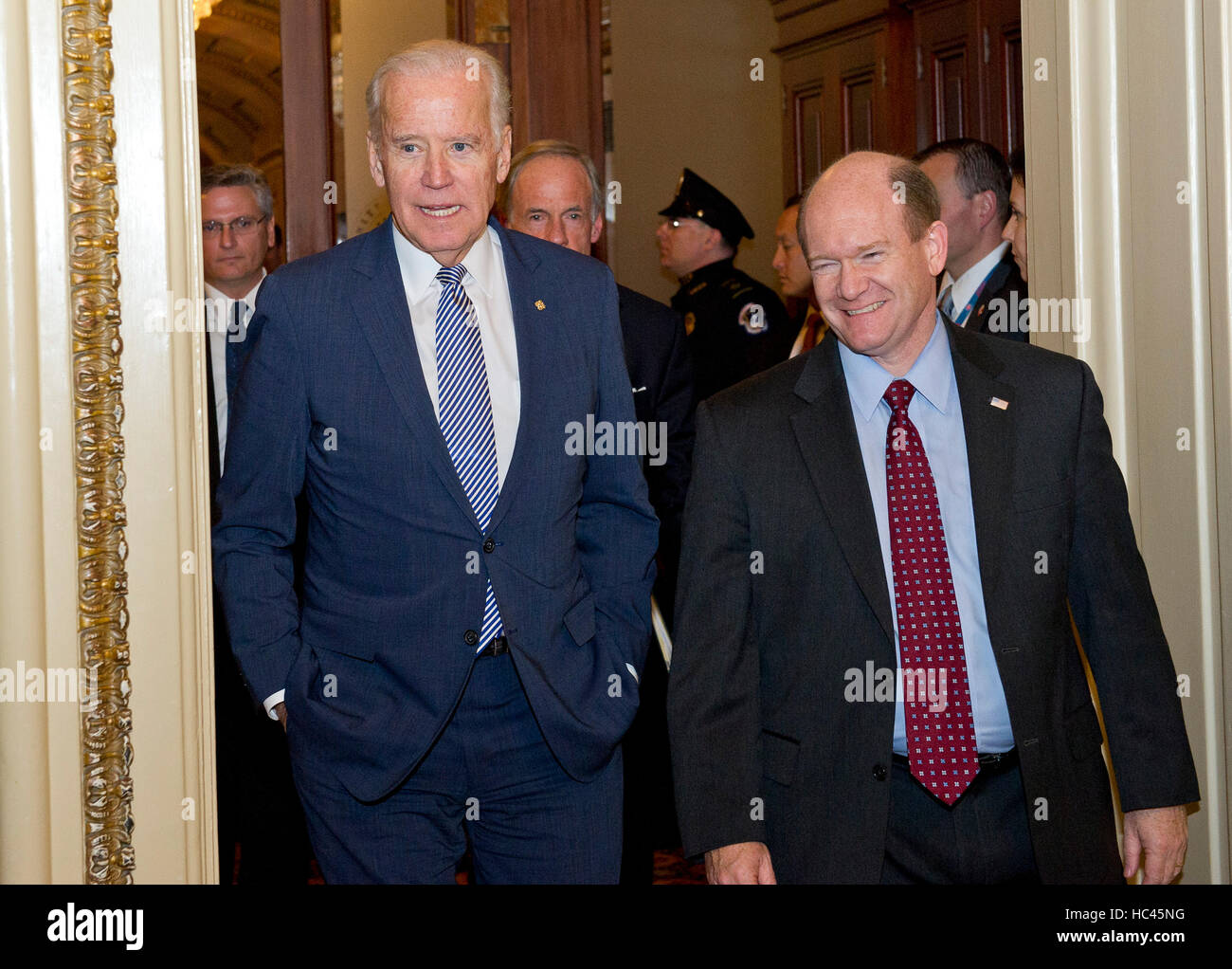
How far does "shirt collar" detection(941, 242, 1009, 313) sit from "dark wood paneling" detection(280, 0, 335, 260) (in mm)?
2303

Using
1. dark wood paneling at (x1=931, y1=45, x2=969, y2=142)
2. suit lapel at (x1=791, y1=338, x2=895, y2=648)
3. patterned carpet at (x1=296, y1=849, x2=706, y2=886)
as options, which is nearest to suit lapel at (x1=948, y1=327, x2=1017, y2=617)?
suit lapel at (x1=791, y1=338, x2=895, y2=648)

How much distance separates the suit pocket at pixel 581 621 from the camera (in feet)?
7.38

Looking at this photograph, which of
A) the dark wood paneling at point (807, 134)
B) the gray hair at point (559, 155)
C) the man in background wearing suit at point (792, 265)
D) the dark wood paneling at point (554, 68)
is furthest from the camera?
the dark wood paneling at point (807, 134)

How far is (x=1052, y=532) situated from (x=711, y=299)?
9.03 ft

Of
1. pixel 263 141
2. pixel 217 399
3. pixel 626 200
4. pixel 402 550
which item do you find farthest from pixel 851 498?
pixel 626 200

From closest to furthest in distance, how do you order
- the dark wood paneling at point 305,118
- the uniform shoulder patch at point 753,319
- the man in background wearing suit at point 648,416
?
the man in background wearing suit at point 648,416
the uniform shoulder patch at point 753,319
the dark wood paneling at point 305,118

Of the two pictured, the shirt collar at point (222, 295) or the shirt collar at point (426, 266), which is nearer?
the shirt collar at point (426, 266)

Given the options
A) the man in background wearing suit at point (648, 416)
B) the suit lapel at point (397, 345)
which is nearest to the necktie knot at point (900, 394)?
the suit lapel at point (397, 345)

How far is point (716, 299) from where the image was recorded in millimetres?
4852

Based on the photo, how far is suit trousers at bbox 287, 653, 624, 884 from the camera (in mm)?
2148

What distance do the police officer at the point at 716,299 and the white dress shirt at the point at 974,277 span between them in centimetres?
104

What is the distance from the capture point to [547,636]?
2.19 m

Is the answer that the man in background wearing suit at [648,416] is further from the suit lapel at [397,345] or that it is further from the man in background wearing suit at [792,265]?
the man in background wearing suit at [792,265]

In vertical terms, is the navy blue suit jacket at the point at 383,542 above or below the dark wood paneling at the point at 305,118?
below
